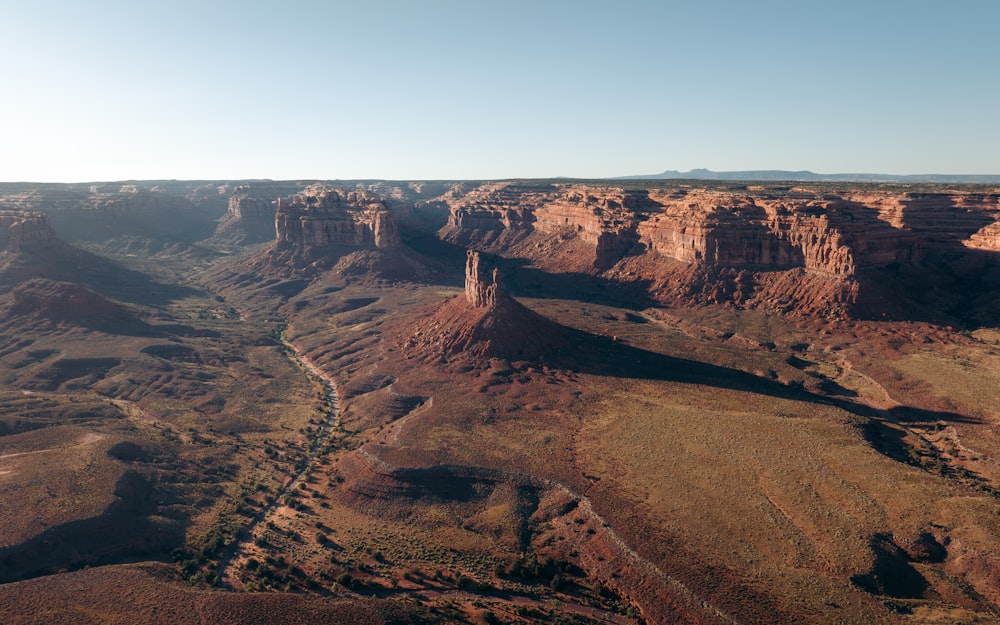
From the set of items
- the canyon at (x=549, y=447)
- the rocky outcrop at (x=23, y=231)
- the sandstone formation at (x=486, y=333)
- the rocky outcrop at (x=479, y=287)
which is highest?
the rocky outcrop at (x=23, y=231)

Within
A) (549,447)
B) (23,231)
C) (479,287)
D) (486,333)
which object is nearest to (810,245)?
(479,287)

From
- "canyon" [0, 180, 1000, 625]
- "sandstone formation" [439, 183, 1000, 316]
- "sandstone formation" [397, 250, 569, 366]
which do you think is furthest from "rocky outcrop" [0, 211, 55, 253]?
"sandstone formation" [439, 183, 1000, 316]

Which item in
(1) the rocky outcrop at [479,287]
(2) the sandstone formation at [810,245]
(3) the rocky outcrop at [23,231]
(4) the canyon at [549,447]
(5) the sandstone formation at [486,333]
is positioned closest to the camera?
(4) the canyon at [549,447]

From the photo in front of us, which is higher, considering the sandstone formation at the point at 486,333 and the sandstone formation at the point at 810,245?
the sandstone formation at the point at 810,245

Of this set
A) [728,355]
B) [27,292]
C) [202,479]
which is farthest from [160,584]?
[27,292]

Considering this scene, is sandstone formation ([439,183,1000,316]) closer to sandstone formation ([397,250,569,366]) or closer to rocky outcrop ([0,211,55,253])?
sandstone formation ([397,250,569,366])

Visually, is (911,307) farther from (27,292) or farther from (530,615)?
(27,292)

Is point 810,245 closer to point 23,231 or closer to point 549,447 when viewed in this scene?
point 549,447

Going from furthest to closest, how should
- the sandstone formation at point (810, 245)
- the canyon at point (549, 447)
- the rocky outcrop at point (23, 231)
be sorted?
1. the rocky outcrop at point (23, 231)
2. the sandstone formation at point (810, 245)
3. the canyon at point (549, 447)

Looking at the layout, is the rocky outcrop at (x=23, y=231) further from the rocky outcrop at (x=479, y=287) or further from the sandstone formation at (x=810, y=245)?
the sandstone formation at (x=810, y=245)

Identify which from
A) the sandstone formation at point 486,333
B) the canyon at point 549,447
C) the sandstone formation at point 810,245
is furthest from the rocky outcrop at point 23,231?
the sandstone formation at point 810,245
